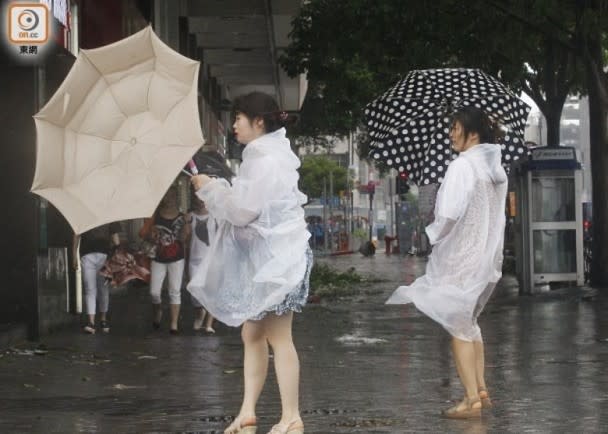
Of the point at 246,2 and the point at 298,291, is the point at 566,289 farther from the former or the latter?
the point at 298,291

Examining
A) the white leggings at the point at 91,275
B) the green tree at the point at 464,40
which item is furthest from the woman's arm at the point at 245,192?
the green tree at the point at 464,40

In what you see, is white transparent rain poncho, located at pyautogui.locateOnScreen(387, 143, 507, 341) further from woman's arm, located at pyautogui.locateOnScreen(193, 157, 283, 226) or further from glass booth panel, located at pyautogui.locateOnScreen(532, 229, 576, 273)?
glass booth panel, located at pyautogui.locateOnScreen(532, 229, 576, 273)

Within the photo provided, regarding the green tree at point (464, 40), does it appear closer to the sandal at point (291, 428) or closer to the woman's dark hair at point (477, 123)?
the woman's dark hair at point (477, 123)

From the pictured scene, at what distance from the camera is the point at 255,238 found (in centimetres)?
772

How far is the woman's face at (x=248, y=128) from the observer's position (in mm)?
7781

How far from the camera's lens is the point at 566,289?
76.3 feet

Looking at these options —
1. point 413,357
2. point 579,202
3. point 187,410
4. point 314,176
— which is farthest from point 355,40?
point 314,176

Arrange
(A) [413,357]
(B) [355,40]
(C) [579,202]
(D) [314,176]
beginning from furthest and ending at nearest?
1. (D) [314,176]
2. (B) [355,40]
3. (C) [579,202]
4. (A) [413,357]

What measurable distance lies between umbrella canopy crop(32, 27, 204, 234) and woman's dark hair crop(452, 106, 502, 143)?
5.48 ft

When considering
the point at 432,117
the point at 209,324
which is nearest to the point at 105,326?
the point at 209,324

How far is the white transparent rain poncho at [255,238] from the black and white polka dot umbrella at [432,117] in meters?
6.66

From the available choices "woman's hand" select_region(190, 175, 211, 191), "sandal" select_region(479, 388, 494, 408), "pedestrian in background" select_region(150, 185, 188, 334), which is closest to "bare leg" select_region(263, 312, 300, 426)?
"woman's hand" select_region(190, 175, 211, 191)

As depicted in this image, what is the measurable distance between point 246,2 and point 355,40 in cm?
321

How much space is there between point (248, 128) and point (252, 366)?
1199mm
